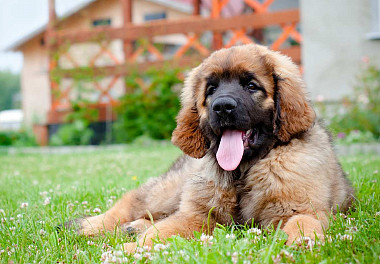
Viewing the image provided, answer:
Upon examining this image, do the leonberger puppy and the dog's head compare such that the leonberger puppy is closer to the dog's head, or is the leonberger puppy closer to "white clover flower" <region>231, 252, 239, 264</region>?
the dog's head

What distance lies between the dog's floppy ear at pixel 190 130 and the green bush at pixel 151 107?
28.6 feet

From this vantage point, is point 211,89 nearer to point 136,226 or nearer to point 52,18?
point 136,226

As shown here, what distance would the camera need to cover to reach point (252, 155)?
314cm

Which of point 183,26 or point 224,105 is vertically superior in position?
point 183,26

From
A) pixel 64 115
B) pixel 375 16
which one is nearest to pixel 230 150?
pixel 375 16

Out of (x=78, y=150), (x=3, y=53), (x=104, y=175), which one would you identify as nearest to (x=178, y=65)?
(x=78, y=150)

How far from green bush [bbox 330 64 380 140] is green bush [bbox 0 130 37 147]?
9632 mm

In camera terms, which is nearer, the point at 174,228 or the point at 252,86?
the point at 174,228

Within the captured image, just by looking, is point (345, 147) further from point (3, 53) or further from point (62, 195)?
point (3, 53)

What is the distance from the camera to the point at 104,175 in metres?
6.48

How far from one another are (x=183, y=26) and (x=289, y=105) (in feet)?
32.8

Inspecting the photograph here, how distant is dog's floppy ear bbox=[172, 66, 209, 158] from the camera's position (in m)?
3.44

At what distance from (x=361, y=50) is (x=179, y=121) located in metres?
7.34

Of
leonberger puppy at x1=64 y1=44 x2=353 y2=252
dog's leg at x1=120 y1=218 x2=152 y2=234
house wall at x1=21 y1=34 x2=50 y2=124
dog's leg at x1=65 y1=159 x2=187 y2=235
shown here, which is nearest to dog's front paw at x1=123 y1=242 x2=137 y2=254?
leonberger puppy at x1=64 y1=44 x2=353 y2=252
